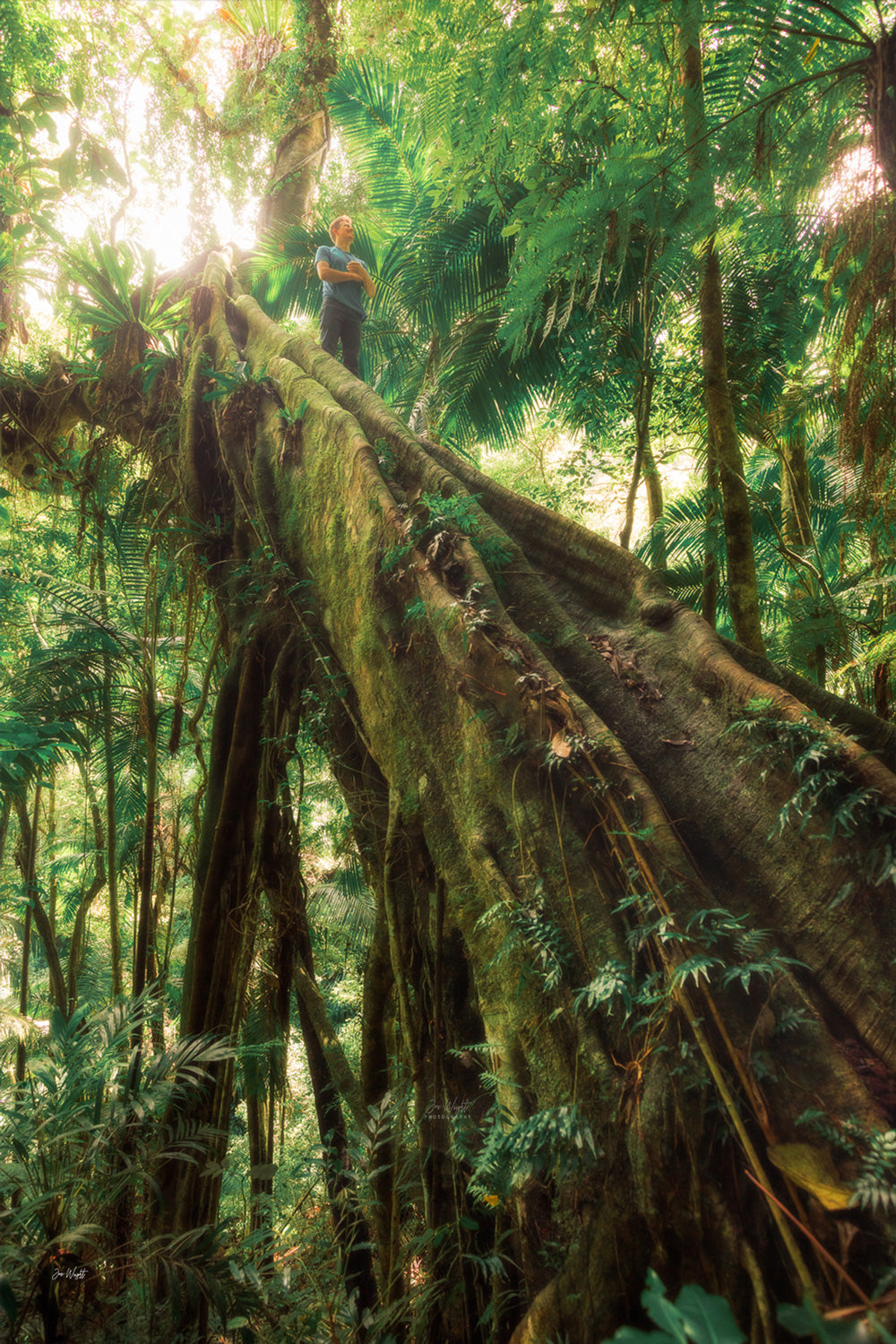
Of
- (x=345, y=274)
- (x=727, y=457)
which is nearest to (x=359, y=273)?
(x=345, y=274)

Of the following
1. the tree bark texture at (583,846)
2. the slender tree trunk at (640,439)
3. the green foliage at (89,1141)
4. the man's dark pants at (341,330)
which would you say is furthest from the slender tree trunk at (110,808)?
the slender tree trunk at (640,439)

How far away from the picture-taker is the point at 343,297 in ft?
14.8

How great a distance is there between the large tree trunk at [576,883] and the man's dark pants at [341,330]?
1556 mm

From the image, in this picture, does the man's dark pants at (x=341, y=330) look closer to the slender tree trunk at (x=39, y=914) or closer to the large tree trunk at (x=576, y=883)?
the large tree trunk at (x=576, y=883)

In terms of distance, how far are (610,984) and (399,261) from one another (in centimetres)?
569

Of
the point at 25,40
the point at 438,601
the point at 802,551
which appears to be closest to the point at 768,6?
the point at 438,601

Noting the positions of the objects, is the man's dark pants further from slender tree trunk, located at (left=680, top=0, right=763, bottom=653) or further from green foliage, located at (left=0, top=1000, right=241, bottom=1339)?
green foliage, located at (left=0, top=1000, right=241, bottom=1339)

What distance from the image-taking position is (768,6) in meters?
2.00

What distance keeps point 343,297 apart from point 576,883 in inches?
162

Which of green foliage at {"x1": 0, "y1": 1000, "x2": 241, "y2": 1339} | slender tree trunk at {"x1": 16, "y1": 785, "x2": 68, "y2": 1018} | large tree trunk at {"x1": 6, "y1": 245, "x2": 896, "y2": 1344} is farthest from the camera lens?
slender tree trunk at {"x1": 16, "y1": 785, "x2": 68, "y2": 1018}

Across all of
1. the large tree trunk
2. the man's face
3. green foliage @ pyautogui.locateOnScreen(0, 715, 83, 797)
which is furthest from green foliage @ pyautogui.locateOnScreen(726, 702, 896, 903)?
the man's face

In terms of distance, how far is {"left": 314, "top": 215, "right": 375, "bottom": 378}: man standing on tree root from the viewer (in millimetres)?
4422

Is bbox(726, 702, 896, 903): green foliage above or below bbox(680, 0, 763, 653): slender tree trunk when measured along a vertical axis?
below

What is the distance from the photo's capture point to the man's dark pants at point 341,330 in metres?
4.54
